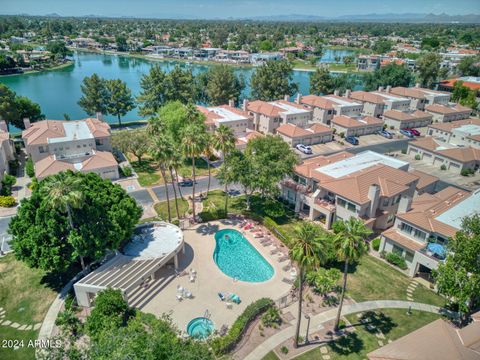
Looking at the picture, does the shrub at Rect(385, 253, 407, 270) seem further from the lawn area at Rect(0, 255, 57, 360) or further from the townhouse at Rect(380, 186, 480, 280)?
the lawn area at Rect(0, 255, 57, 360)

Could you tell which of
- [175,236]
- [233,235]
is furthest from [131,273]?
[233,235]

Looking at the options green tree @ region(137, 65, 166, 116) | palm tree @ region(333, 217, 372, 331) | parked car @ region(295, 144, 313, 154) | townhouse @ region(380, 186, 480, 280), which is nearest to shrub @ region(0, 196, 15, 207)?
green tree @ region(137, 65, 166, 116)

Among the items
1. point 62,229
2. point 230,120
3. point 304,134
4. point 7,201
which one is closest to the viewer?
point 62,229

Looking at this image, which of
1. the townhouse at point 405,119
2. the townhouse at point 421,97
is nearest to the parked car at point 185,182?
the townhouse at point 405,119

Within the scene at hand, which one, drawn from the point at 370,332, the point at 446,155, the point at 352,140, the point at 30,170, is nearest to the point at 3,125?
the point at 30,170

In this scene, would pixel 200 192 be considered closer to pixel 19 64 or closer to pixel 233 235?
pixel 233 235

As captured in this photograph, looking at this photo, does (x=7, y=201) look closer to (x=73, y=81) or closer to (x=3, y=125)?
(x=3, y=125)
